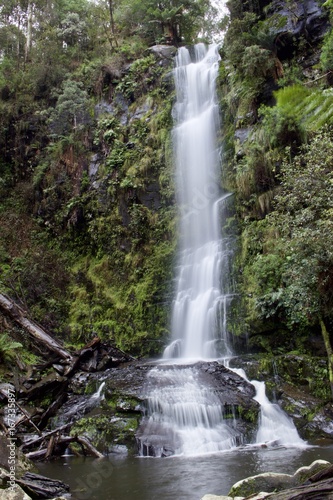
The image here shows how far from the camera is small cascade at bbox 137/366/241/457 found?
7.61m

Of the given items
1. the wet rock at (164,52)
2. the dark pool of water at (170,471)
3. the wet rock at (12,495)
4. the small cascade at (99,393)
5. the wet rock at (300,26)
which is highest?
the wet rock at (164,52)

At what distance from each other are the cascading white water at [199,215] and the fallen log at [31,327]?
3291 millimetres

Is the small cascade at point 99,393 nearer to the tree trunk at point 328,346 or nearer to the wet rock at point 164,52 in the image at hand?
the tree trunk at point 328,346

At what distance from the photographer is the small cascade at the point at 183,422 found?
7.61 metres

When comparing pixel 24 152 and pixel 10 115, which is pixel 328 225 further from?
pixel 10 115

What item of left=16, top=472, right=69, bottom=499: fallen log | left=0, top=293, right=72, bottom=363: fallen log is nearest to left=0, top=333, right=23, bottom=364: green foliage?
left=0, top=293, right=72, bottom=363: fallen log

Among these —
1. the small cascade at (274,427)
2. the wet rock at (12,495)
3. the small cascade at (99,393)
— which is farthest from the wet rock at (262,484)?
the small cascade at (99,393)

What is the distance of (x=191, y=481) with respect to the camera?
5723 millimetres

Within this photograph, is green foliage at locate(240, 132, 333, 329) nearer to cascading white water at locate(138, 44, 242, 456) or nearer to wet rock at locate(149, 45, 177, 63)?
cascading white water at locate(138, 44, 242, 456)

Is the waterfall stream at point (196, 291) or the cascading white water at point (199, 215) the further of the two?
the cascading white water at point (199, 215)

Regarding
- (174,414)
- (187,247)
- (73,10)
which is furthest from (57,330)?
(73,10)

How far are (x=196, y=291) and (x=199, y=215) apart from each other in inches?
133

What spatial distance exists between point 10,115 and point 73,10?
860 centimetres

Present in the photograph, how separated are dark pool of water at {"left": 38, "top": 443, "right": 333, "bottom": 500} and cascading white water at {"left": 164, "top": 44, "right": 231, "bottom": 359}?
5.16m
